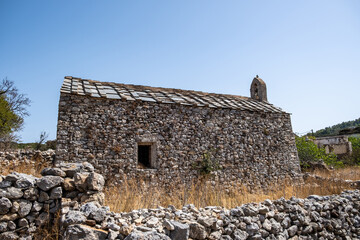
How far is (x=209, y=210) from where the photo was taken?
15.0ft

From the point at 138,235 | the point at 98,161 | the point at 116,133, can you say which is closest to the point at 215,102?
the point at 116,133

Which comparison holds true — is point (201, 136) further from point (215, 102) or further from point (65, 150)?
point (65, 150)

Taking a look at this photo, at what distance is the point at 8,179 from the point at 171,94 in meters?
7.50

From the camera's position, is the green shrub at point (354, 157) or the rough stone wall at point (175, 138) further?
the green shrub at point (354, 157)

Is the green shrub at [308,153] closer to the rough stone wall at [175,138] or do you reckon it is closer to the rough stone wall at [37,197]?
the rough stone wall at [175,138]

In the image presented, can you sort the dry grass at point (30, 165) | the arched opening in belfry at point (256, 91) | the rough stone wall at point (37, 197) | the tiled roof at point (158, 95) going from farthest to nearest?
the arched opening in belfry at point (256, 91) → the tiled roof at point (158, 95) → the dry grass at point (30, 165) → the rough stone wall at point (37, 197)

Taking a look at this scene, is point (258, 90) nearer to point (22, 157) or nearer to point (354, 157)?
A: point (22, 157)

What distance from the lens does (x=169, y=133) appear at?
9188 millimetres

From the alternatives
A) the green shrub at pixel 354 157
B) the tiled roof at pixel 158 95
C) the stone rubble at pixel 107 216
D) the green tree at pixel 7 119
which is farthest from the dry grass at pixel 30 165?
the green shrub at pixel 354 157

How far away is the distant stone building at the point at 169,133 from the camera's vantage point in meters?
8.02

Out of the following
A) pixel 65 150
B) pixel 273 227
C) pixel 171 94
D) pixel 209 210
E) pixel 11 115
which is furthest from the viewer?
pixel 11 115

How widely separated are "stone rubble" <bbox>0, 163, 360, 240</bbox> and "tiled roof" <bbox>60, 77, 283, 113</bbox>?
4028mm

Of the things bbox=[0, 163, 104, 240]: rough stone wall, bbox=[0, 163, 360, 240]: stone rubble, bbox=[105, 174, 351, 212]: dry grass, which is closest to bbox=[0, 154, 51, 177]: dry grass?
bbox=[105, 174, 351, 212]: dry grass

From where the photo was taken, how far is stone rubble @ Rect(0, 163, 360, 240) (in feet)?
11.5
